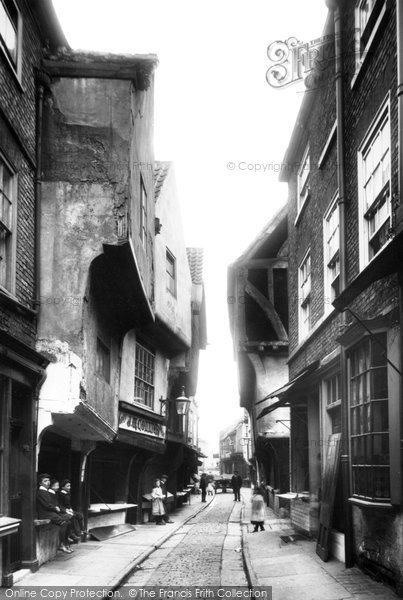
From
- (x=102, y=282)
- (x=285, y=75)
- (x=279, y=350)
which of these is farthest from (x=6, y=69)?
(x=279, y=350)

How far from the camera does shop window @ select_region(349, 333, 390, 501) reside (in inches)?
362

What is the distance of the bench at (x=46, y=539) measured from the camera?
1154cm

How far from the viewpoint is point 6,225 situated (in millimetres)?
10859

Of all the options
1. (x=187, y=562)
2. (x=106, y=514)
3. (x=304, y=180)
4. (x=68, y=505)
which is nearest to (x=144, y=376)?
(x=106, y=514)

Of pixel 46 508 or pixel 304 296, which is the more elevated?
pixel 304 296

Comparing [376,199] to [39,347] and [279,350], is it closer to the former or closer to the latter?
[39,347]

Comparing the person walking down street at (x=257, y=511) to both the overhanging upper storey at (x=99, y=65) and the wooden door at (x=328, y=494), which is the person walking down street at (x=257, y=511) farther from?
the overhanging upper storey at (x=99, y=65)

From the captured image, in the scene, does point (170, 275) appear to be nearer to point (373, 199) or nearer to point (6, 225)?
point (6, 225)

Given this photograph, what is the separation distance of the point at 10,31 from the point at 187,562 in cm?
922

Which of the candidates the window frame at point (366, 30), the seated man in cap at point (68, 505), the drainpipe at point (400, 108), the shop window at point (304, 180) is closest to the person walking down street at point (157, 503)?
the seated man in cap at point (68, 505)

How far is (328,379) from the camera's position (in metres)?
13.7

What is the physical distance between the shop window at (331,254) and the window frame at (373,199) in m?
1.92

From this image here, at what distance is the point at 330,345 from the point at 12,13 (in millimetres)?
7531

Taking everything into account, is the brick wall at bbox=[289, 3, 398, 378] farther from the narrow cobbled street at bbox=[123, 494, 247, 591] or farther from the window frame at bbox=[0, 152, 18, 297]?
the window frame at bbox=[0, 152, 18, 297]
